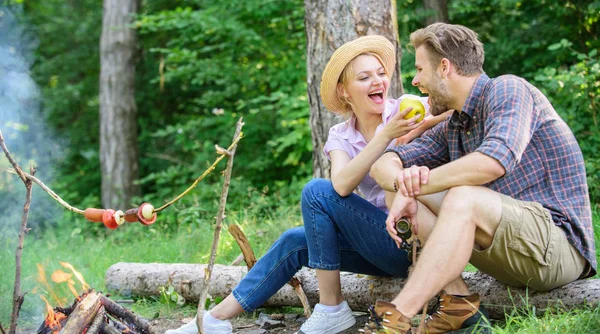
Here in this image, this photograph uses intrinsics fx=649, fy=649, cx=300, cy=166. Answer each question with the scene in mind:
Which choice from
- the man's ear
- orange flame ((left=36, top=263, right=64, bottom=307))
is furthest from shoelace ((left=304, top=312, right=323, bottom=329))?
orange flame ((left=36, top=263, right=64, bottom=307))

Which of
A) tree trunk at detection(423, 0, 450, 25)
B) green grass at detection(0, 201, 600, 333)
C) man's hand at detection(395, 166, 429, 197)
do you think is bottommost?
green grass at detection(0, 201, 600, 333)

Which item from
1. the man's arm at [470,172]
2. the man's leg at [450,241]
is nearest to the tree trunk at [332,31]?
the man's arm at [470,172]

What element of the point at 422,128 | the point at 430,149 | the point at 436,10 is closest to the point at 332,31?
the point at 422,128

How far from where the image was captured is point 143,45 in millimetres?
11000

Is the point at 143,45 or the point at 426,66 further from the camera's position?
the point at 143,45

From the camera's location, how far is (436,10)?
24.4ft

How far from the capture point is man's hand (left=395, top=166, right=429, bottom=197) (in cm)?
280

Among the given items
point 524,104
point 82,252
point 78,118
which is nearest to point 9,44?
point 78,118

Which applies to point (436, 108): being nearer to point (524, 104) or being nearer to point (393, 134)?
point (393, 134)

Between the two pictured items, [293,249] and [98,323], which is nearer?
[98,323]

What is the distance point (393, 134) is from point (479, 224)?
68cm

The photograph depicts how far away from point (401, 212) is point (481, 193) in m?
0.37

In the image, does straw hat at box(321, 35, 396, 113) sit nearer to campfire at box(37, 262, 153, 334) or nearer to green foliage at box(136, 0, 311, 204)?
campfire at box(37, 262, 153, 334)

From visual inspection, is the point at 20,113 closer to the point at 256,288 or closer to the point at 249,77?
the point at 249,77
